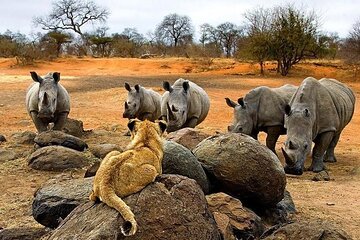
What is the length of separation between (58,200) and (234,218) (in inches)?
79.7

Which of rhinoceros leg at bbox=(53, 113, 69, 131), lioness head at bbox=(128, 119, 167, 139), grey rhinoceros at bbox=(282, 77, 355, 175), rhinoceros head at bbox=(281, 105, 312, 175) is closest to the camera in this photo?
lioness head at bbox=(128, 119, 167, 139)

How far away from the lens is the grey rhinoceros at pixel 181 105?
1197 centimetres

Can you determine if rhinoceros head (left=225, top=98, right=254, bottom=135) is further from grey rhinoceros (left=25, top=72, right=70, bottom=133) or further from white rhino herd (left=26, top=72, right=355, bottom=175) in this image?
grey rhinoceros (left=25, top=72, right=70, bottom=133)

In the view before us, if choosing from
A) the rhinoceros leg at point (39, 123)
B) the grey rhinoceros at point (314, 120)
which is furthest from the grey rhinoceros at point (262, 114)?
the rhinoceros leg at point (39, 123)

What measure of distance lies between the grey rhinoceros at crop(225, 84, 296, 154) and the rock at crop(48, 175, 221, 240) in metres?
6.85

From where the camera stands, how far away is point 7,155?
35.9ft

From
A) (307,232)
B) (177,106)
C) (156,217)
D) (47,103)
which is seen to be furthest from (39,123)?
(307,232)

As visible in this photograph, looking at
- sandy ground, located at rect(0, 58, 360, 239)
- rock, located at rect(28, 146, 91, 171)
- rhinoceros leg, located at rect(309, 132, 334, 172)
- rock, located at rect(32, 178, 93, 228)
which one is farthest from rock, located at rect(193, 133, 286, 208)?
rhinoceros leg, located at rect(309, 132, 334, 172)

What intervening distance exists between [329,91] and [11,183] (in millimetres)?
6757

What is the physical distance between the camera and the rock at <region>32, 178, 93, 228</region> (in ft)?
19.9

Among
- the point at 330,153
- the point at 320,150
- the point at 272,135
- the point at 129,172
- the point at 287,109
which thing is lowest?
the point at 330,153

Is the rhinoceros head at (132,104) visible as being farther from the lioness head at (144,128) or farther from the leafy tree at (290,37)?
the leafy tree at (290,37)

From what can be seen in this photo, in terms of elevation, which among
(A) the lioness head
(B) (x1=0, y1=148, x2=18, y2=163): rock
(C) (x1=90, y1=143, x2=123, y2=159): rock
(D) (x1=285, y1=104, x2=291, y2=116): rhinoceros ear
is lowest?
(B) (x1=0, y1=148, x2=18, y2=163): rock

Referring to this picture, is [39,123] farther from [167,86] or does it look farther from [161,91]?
[161,91]
